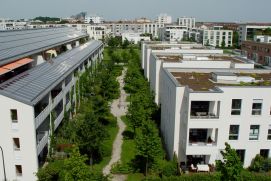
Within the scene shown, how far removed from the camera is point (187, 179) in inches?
837

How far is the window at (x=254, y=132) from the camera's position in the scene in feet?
78.6

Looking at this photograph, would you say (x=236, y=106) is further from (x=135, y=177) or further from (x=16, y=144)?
(x=16, y=144)

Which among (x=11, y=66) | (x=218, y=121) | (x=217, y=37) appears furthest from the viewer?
(x=217, y=37)

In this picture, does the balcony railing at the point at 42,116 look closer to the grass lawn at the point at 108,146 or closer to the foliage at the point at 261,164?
the grass lawn at the point at 108,146

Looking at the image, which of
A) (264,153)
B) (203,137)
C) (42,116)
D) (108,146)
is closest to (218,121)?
(203,137)

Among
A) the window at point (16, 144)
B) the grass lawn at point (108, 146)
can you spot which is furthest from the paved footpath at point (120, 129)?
the window at point (16, 144)

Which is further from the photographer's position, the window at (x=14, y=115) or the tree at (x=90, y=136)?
the tree at (x=90, y=136)

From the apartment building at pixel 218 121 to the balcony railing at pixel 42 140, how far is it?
10378mm

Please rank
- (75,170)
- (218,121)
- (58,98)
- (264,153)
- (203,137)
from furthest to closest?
(58,98) → (264,153) → (203,137) → (218,121) → (75,170)

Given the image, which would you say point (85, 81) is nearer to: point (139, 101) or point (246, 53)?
point (139, 101)

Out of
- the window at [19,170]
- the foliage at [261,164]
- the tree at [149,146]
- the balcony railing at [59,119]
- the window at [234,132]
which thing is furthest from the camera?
the balcony railing at [59,119]

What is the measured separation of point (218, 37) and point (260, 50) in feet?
209

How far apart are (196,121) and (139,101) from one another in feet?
33.0

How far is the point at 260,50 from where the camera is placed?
2677 inches
